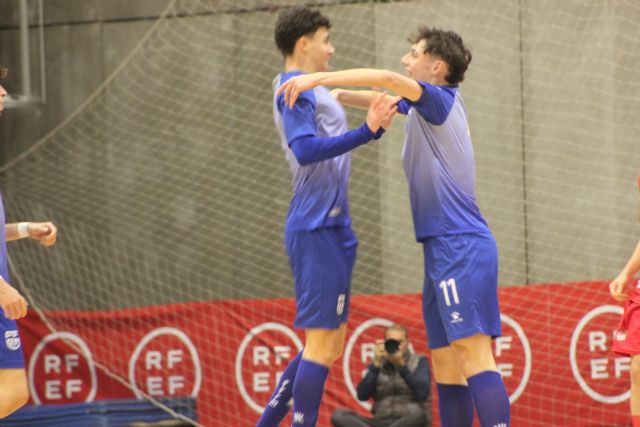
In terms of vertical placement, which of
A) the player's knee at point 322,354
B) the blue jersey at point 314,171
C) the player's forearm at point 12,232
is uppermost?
the blue jersey at point 314,171

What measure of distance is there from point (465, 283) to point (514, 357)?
2582 millimetres

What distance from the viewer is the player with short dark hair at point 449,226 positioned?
11.5 feet

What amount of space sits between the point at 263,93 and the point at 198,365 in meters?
2.23

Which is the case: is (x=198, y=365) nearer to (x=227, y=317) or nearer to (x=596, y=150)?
(x=227, y=317)

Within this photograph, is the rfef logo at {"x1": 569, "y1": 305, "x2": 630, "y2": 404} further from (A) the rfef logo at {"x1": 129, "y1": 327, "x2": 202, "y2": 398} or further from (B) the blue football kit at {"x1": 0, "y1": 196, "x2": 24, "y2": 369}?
(B) the blue football kit at {"x1": 0, "y1": 196, "x2": 24, "y2": 369}

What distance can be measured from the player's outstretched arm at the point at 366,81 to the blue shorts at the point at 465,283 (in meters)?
0.62

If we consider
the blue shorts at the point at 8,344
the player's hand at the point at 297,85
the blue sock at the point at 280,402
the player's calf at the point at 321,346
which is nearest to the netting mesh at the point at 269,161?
the blue shorts at the point at 8,344

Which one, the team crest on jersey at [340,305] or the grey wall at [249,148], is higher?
the grey wall at [249,148]

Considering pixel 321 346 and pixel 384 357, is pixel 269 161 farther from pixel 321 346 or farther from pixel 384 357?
pixel 321 346

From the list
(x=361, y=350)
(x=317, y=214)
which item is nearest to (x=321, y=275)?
(x=317, y=214)

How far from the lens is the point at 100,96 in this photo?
7.38 metres

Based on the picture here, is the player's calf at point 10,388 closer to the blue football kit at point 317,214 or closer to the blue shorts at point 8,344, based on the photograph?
the blue shorts at point 8,344

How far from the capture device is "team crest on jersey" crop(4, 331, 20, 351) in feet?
12.5

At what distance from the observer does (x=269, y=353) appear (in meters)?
6.16
